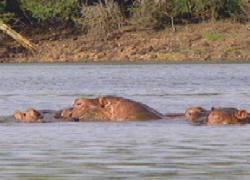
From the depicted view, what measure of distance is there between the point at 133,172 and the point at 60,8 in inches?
1485

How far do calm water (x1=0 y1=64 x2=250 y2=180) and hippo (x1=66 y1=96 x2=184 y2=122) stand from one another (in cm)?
56

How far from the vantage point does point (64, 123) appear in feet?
58.7

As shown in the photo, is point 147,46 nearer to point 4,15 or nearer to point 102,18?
point 102,18

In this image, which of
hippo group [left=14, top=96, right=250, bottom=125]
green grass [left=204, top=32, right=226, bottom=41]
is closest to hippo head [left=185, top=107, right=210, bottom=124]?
hippo group [left=14, top=96, right=250, bottom=125]

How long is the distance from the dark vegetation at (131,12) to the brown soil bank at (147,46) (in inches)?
22.4

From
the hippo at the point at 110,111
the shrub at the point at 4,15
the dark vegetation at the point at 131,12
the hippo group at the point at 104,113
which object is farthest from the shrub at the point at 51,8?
the hippo at the point at 110,111

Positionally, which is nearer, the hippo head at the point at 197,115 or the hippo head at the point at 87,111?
the hippo head at the point at 197,115

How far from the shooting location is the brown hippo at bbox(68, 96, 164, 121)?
18344mm

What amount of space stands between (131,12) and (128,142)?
35.5m

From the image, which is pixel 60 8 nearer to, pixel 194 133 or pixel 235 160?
pixel 194 133

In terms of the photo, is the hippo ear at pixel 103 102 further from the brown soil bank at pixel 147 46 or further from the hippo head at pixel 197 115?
the brown soil bank at pixel 147 46

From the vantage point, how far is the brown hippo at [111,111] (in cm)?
1834

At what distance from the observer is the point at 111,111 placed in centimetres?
1841

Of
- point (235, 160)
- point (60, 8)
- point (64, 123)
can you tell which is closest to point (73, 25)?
point (60, 8)
